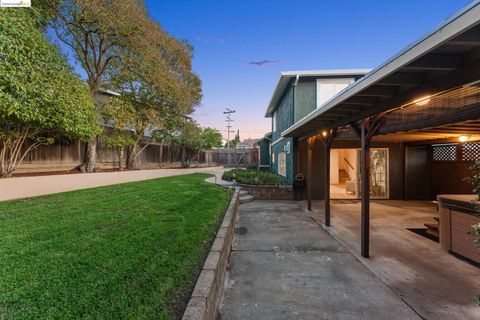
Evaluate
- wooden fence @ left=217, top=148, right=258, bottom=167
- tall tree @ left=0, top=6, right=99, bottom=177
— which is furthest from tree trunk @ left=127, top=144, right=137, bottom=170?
wooden fence @ left=217, top=148, right=258, bottom=167

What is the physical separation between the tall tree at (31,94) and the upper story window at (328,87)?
8.25 meters

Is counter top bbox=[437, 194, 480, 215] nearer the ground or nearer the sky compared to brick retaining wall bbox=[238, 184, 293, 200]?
nearer the sky

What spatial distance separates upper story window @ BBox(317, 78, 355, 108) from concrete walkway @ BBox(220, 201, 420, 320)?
236 inches

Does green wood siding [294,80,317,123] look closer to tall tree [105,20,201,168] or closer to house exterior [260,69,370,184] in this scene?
house exterior [260,69,370,184]

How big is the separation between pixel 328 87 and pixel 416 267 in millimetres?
7415

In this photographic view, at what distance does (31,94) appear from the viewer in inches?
202

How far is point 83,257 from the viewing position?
2.62 m

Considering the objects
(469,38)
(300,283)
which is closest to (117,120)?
(300,283)

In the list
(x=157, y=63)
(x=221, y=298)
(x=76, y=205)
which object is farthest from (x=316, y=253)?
(x=157, y=63)

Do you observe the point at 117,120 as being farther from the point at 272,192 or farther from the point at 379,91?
the point at 379,91

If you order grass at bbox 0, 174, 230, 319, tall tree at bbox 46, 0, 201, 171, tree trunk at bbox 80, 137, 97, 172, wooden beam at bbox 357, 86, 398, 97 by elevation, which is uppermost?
tall tree at bbox 46, 0, 201, 171

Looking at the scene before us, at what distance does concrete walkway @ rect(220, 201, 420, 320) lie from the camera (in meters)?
2.52

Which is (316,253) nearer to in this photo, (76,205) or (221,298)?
(221,298)

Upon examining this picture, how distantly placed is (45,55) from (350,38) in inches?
444
